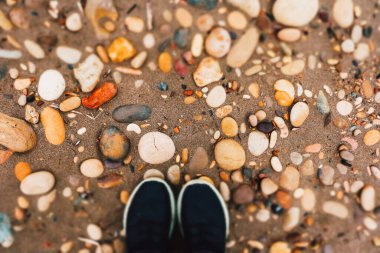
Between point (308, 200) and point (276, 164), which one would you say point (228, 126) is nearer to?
point (276, 164)

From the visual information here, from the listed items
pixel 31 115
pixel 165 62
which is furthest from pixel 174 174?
pixel 31 115

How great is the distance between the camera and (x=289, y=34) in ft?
5.97

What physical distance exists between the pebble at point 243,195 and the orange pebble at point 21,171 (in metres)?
1.06

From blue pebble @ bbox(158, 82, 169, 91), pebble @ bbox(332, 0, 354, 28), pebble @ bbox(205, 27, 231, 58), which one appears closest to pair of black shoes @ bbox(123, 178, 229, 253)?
blue pebble @ bbox(158, 82, 169, 91)

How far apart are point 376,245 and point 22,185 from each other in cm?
184

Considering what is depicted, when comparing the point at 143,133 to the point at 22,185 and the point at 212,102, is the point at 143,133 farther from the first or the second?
the point at 22,185

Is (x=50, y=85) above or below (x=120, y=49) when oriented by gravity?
below

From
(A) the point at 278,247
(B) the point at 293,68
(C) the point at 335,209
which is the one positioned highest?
(B) the point at 293,68

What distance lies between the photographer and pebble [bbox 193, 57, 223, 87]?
1.81m

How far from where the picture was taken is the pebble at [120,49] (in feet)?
5.81

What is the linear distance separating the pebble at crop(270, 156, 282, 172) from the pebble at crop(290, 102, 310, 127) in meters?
0.20

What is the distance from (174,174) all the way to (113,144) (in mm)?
352

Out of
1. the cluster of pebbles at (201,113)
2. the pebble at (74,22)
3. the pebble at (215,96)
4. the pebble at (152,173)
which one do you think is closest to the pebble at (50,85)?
the cluster of pebbles at (201,113)

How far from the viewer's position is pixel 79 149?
179 centimetres
